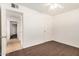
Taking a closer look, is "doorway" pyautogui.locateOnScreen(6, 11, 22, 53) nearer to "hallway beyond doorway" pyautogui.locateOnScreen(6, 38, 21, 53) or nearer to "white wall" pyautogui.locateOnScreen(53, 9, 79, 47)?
"hallway beyond doorway" pyautogui.locateOnScreen(6, 38, 21, 53)

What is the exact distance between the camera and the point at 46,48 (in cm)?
207

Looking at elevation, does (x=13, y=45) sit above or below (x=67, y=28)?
below

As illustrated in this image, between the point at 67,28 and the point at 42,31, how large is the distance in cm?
62

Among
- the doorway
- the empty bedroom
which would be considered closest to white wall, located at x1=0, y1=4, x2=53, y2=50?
the empty bedroom

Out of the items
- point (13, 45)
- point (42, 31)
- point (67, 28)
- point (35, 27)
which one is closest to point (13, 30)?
point (13, 45)

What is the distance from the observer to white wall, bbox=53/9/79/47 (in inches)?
76.0

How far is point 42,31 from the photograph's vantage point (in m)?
2.02

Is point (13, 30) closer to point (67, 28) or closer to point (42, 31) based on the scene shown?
point (42, 31)

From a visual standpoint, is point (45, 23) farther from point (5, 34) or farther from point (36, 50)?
point (5, 34)

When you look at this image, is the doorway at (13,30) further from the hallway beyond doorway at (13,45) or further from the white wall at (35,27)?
the white wall at (35,27)

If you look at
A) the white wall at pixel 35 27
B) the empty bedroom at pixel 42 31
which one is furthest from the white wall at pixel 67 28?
the white wall at pixel 35 27

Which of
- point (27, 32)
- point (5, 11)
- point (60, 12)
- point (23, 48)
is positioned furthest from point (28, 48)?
point (60, 12)

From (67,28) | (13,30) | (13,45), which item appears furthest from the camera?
(67,28)

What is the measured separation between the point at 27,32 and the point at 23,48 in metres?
0.42
